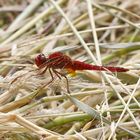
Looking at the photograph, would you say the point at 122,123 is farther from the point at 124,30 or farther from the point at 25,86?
the point at 124,30

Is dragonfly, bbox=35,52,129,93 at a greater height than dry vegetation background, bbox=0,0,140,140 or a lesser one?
greater

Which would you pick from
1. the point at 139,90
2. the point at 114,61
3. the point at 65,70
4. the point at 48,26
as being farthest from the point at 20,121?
the point at 48,26

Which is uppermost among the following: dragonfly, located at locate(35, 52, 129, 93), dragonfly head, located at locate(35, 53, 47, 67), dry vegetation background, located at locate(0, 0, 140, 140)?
dragonfly head, located at locate(35, 53, 47, 67)

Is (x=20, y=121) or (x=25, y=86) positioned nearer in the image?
(x=20, y=121)

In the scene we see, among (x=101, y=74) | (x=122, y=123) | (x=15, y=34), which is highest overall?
(x=15, y=34)

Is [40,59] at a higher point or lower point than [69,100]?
higher

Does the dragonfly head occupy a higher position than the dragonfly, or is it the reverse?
the dragonfly head

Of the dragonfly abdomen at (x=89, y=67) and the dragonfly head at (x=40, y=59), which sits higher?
the dragonfly head at (x=40, y=59)

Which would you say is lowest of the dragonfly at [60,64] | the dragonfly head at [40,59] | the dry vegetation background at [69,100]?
the dry vegetation background at [69,100]
